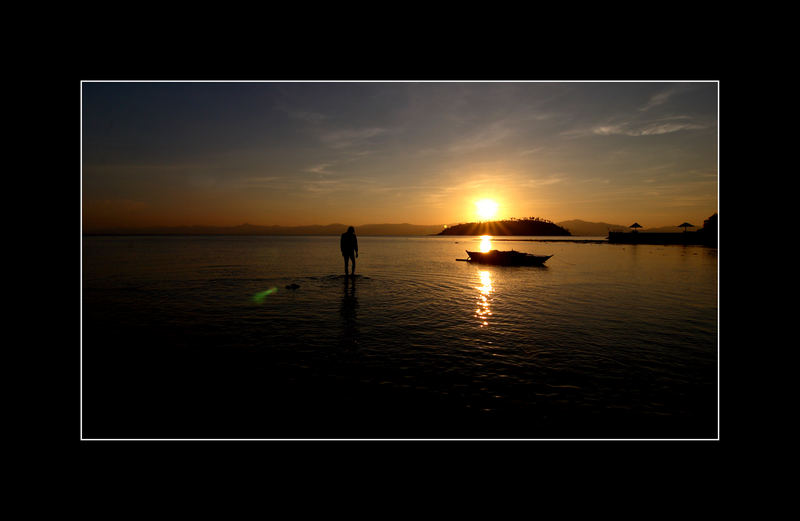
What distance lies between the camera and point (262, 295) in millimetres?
16469

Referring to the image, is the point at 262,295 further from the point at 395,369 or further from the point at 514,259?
the point at 514,259

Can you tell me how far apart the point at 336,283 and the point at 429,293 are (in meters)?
6.71

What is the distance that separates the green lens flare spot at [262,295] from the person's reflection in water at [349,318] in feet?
13.3

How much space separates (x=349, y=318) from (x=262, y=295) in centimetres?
719

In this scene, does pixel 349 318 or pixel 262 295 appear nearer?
pixel 349 318

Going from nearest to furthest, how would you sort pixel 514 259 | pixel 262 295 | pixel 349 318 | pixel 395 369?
pixel 395 369 → pixel 349 318 → pixel 262 295 → pixel 514 259

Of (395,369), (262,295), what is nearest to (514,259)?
(262,295)

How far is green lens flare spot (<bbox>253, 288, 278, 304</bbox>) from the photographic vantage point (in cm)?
1520

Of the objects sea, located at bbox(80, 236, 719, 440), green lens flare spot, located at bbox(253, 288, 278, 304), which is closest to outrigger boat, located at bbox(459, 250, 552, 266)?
sea, located at bbox(80, 236, 719, 440)

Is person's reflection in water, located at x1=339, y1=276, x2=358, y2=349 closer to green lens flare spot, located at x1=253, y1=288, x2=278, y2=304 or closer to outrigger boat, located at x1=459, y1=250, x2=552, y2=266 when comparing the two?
green lens flare spot, located at x1=253, y1=288, x2=278, y2=304

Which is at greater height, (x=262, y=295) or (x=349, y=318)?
(x=262, y=295)

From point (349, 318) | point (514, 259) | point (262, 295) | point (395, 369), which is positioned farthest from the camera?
point (514, 259)

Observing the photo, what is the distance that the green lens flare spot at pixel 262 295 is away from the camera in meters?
15.2
